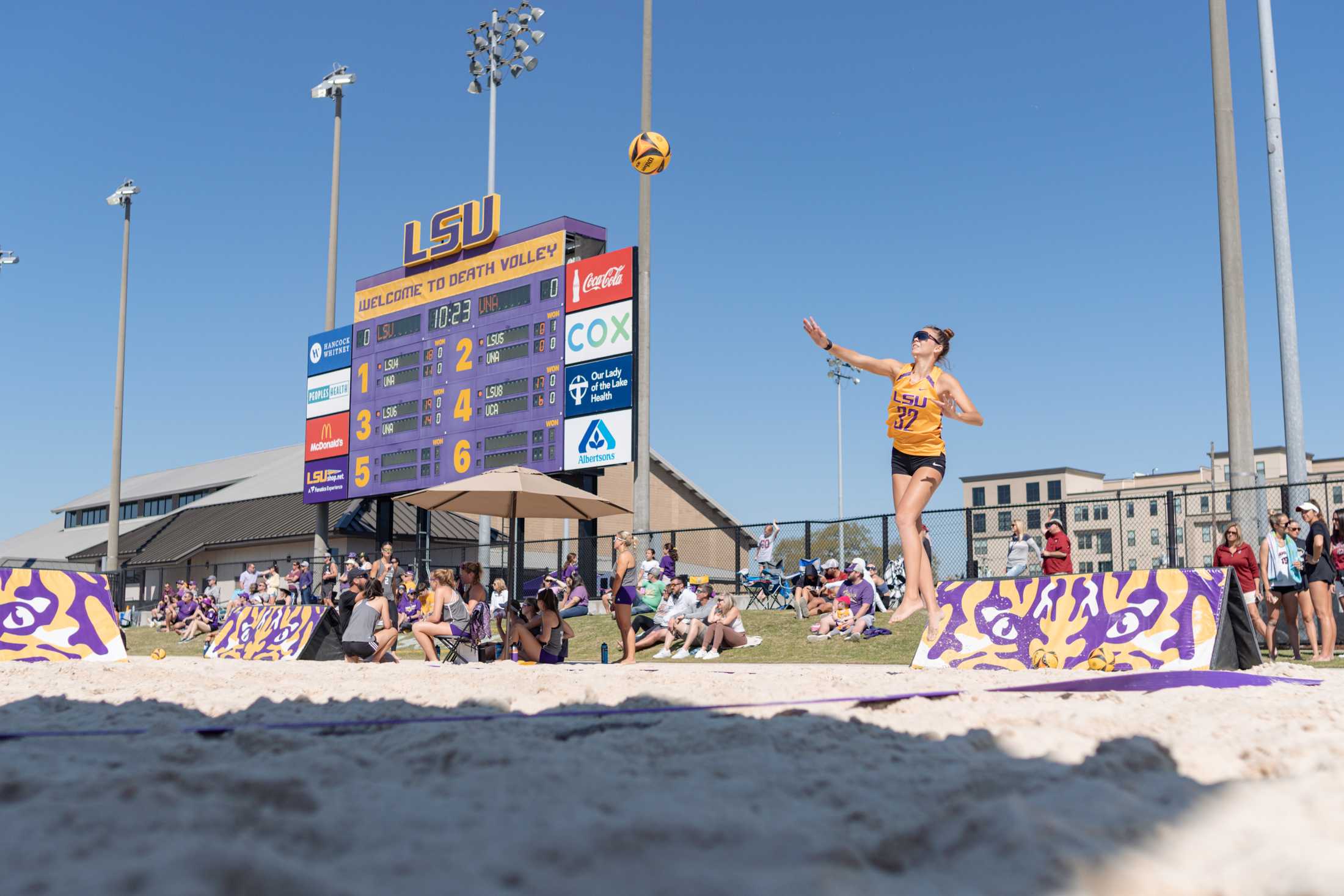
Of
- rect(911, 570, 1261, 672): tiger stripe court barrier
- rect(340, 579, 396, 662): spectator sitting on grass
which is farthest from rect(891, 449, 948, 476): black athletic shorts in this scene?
rect(340, 579, 396, 662): spectator sitting on grass

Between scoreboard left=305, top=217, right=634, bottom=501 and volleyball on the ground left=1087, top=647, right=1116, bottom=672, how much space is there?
1162cm

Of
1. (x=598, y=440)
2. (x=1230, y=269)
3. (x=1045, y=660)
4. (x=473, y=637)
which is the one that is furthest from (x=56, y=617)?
(x=1230, y=269)

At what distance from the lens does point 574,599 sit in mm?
16719

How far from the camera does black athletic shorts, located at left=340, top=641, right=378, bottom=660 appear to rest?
37.0ft

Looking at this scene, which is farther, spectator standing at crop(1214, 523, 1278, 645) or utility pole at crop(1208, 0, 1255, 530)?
utility pole at crop(1208, 0, 1255, 530)

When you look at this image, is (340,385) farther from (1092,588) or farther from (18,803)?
(18,803)

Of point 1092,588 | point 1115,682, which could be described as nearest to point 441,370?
point 1092,588

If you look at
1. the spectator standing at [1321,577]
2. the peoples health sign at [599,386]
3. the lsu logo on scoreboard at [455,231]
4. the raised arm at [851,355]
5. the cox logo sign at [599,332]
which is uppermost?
the lsu logo on scoreboard at [455,231]

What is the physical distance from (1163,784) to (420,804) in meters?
1.70

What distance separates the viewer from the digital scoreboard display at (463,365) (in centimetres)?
1969

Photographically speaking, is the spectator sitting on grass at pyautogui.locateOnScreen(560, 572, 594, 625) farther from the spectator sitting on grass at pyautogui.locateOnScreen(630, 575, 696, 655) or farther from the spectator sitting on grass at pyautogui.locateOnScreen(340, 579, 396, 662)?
the spectator sitting on grass at pyautogui.locateOnScreen(340, 579, 396, 662)

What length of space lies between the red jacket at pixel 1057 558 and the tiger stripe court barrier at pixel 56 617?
34.3 feet

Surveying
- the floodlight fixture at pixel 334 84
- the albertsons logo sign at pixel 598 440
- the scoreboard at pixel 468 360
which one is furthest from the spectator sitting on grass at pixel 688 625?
the floodlight fixture at pixel 334 84

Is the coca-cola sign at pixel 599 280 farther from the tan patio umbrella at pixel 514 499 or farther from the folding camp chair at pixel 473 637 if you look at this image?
the folding camp chair at pixel 473 637
